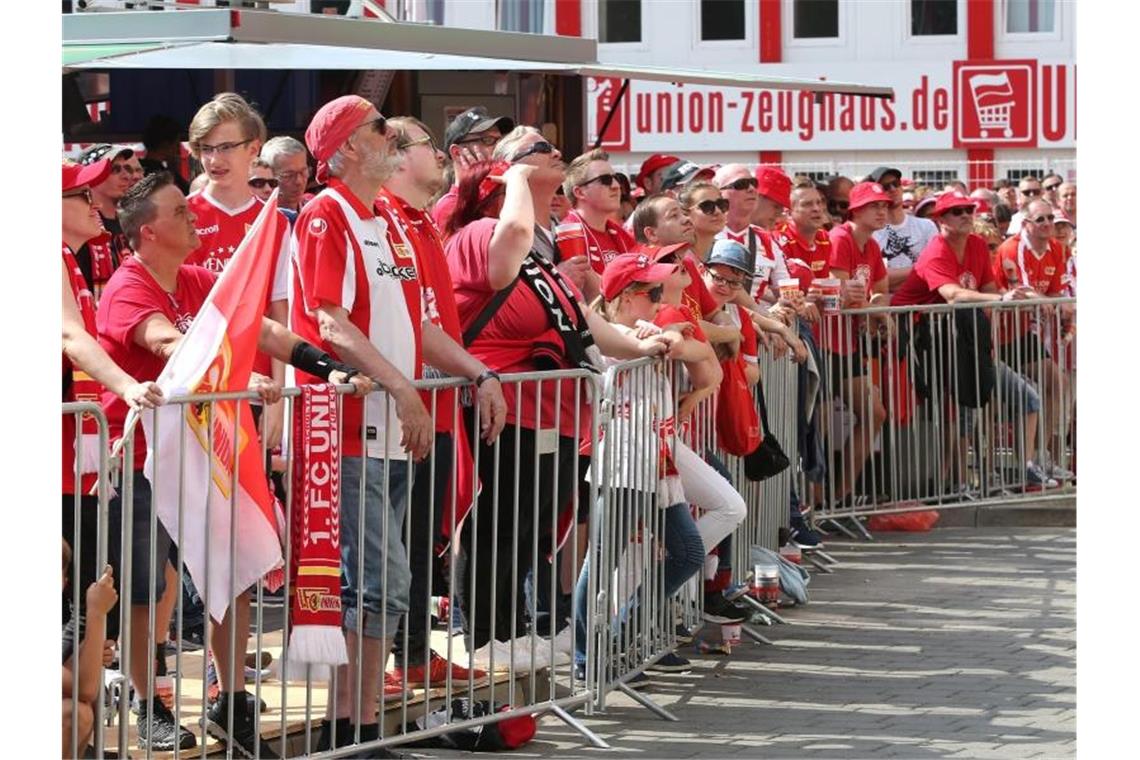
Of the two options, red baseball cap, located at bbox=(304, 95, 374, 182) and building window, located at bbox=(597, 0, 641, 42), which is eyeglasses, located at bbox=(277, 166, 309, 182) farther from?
building window, located at bbox=(597, 0, 641, 42)

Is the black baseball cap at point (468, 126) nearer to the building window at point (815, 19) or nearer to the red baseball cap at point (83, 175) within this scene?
the red baseball cap at point (83, 175)

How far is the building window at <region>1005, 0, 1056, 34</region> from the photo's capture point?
33.7m

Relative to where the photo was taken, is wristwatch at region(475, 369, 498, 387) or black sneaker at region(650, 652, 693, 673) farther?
black sneaker at region(650, 652, 693, 673)

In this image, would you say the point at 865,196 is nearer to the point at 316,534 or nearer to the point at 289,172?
the point at 289,172

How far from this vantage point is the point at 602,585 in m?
8.19

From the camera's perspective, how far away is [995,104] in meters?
32.8

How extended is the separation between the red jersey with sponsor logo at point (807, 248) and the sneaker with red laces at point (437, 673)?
547 cm

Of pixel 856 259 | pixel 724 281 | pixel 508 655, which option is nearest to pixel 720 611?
pixel 724 281

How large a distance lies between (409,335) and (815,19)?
92.0 feet

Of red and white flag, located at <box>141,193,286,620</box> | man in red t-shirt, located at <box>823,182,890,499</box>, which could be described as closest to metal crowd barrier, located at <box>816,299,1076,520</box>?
man in red t-shirt, located at <box>823,182,890,499</box>

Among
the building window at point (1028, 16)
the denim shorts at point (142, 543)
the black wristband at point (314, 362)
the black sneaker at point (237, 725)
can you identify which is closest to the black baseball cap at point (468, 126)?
the black wristband at point (314, 362)

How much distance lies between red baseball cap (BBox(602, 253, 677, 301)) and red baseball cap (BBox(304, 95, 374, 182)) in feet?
5.73

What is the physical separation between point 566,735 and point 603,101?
83.1 ft

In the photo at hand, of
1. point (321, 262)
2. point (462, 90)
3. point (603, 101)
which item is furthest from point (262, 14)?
point (603, 101)
